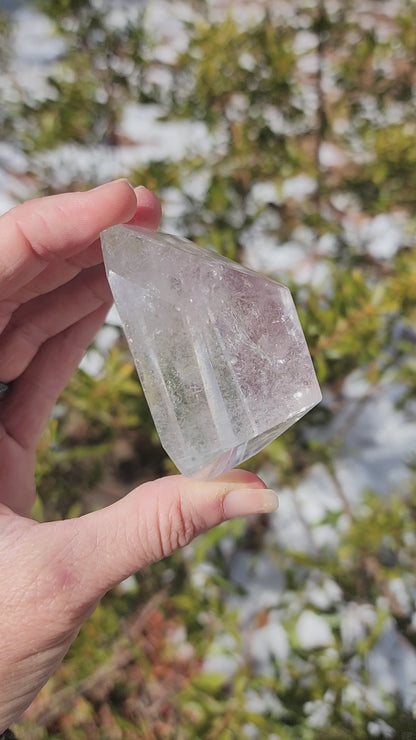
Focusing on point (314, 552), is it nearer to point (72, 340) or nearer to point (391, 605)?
point (391, 605)

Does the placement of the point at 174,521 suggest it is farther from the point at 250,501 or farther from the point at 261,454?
the point at 261,454

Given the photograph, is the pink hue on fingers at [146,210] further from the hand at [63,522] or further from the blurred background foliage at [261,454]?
the blurred background foliage at [261,454]

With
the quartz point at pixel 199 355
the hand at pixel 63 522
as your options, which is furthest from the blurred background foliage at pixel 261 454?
the quartz point at pixel 199 355

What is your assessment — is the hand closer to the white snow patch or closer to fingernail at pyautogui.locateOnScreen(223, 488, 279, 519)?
fingernail at pyautogui.locateOnScreen(223, 488, 279, 519)

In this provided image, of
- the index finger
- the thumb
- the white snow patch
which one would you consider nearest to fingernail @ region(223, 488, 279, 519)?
the thumb

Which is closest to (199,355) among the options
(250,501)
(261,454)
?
(250,501)

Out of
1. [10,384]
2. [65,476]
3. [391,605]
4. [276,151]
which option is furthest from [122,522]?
[276,151]
